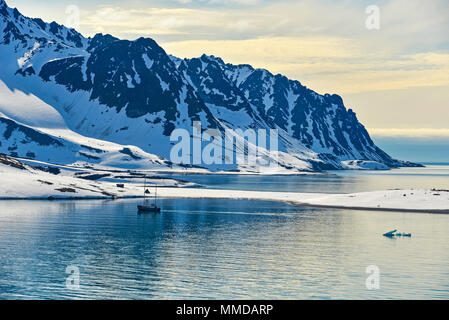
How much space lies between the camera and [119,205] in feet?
498

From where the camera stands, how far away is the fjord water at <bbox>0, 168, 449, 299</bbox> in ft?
192

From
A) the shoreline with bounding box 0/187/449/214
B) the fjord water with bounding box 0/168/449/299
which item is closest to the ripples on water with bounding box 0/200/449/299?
the fjord water with bounding box 0/168/449/299

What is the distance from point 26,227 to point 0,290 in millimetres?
44227

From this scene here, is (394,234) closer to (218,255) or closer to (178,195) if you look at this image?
(218,255)

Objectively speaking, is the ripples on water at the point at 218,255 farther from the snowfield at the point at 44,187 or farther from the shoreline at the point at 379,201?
the snowfield at the point at 44,187

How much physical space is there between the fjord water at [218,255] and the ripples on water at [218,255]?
0.39 ft

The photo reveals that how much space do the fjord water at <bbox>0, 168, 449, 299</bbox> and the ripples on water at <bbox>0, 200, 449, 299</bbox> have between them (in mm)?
120

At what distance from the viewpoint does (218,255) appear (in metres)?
77.4

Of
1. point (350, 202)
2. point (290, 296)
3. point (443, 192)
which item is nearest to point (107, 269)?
point (290, 296)

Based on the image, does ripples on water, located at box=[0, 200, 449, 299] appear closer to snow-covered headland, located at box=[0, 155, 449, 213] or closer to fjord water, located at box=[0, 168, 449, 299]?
fjord water, located at box=[0, 168, 449, 299]

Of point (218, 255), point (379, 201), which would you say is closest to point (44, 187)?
point (379, 201)

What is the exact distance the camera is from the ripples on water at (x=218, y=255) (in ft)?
192

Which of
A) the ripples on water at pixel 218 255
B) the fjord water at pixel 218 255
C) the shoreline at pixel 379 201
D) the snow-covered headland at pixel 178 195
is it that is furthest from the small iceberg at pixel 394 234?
the snow-covered headland at pixel 178 195
